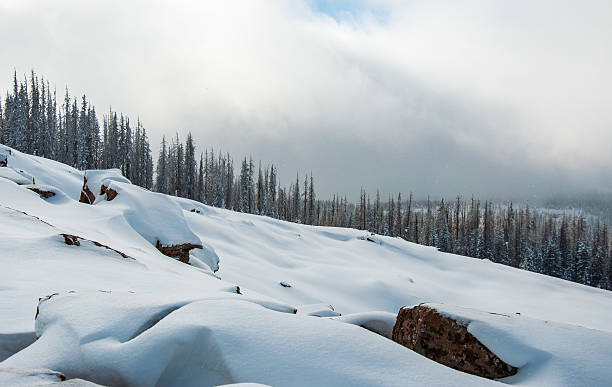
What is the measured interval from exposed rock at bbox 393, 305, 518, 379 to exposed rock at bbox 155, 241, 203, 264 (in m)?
6.21

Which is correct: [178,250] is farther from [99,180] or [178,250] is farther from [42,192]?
[99,180]

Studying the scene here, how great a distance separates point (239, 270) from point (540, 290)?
18875mm

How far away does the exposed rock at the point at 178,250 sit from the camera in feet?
27.0

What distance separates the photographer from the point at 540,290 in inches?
809

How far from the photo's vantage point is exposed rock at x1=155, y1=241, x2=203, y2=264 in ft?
27.0

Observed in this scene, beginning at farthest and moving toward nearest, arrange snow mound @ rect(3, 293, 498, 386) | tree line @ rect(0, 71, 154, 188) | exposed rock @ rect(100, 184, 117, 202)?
tree line @ rect(0, 71, 154, 188) < exposed rock @ rect(100, 184, 117, 202) < snow mound @ rect(3, 293, 498, 386)

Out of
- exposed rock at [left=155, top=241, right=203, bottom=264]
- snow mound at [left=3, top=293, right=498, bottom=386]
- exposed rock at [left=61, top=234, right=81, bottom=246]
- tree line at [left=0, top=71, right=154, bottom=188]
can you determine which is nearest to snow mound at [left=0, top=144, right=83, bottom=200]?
exposed rock at [left=155, top=241, right=203, bottom=264]

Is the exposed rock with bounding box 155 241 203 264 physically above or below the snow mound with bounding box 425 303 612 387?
below

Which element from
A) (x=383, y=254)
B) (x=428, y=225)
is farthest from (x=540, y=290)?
(x=428, y=225)

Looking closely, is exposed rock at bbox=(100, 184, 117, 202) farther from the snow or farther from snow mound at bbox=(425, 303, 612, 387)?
snow mound at bbox=(425, 303, 612, 387)

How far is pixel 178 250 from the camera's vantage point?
8.49m

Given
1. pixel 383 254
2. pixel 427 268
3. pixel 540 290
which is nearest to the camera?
pixel 540 290

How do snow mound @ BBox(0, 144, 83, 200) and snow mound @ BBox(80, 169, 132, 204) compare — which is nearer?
snow mound @ BBox(80, 169, 132, 204)

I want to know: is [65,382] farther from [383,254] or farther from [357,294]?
[383,254]
